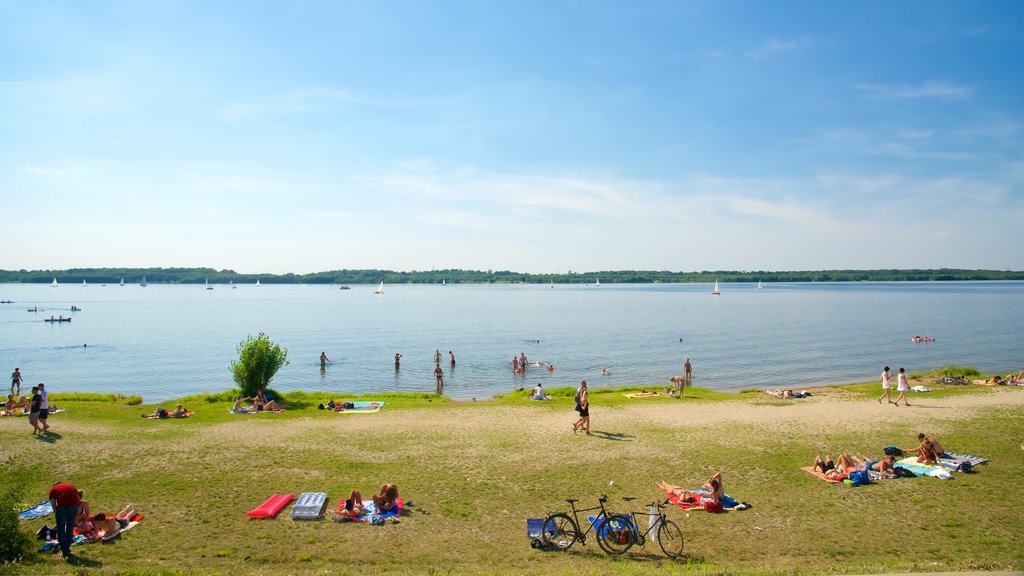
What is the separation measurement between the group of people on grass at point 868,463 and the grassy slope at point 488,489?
28.7 inches

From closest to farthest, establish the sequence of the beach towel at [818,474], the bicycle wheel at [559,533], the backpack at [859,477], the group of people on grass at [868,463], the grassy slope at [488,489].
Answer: the grassy slope at [488,489] → the bicycle wheel at [559,533] → the backpack at [859,477] → the beach towel at [818,474] → the group of people on grass at [868,463]

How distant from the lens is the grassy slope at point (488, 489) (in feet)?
38.1

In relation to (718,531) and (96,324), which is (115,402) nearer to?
(718,531)

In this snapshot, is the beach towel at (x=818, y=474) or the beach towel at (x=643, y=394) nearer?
the beach towel at (x=818, y=474)

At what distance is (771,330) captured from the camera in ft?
273

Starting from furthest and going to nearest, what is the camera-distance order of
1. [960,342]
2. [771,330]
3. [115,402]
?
[771,330], [960,342], [115,402]

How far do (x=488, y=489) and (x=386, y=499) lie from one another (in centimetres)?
297

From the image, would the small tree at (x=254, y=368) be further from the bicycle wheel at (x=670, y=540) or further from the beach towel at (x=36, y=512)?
the bicycle wheel at (x=670, y=540)

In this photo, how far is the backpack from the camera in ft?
53.4

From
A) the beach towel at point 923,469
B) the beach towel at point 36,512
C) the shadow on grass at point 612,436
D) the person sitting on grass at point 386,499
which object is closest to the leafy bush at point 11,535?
the beach towel at point 36,512

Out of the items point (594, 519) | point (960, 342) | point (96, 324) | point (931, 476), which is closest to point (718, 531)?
point (594, 519)

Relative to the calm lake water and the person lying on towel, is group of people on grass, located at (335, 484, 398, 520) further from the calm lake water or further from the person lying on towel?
the calm lake water

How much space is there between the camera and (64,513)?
11.5 meters

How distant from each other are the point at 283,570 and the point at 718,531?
9.16 m
